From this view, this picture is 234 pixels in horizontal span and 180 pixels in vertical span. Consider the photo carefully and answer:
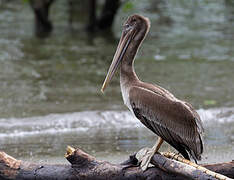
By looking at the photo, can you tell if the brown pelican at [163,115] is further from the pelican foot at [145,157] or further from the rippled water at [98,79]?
the rippled water at [98,79]

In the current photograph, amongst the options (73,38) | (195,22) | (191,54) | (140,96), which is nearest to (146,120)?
→ (140,96)

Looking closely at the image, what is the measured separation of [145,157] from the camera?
536cm

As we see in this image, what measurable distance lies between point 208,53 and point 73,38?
4189 mm

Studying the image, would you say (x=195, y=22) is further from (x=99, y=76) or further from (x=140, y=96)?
(x=140, y=96)

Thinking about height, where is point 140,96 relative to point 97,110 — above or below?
above

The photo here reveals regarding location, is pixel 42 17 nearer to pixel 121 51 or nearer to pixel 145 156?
pixel 121 51

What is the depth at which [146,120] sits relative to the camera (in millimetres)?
5828

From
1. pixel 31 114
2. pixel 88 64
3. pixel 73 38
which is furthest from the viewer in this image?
pixel 73 38

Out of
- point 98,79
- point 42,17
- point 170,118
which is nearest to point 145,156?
point 170,118

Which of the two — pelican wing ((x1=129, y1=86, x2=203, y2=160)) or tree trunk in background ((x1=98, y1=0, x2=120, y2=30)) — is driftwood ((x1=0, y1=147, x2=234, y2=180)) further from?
tree trunk in background ((x1=98, y1=0, x2=120, y2=30))

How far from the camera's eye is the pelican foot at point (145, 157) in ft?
17.2

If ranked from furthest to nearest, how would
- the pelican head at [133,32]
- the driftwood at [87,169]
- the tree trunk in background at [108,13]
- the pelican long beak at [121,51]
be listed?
the tree trunk in background at [108,13] → the pelican head at [133,32] → the pelican long beak at [121,51] → the driftwood at [87,169]

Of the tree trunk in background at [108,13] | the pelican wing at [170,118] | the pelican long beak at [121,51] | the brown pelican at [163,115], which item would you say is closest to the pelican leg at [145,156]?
the brown pelican at [163,115]

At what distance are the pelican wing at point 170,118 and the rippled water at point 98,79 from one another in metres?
1.49
